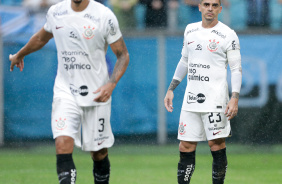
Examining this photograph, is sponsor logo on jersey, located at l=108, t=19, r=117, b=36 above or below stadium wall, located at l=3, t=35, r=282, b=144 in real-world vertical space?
above

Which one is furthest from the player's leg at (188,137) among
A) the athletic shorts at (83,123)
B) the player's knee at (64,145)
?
the player's knee at (64,145)

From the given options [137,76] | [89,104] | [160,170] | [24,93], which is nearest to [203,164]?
[160,170]

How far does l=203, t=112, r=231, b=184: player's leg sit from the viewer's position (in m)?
7.68

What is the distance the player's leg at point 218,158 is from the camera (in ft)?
25.6

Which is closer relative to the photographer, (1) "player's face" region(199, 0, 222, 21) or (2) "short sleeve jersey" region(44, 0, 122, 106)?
(2) "short sleeve jersey" region(44, 0, 122, 106)

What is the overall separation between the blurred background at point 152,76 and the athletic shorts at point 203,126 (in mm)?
5472

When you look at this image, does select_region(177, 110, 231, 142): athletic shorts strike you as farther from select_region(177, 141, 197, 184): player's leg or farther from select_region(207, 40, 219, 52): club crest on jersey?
select_region(207, 40, 219, 52): club crest on jersey

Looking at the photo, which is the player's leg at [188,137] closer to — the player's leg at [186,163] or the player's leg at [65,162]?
the player's leg at [186,163]

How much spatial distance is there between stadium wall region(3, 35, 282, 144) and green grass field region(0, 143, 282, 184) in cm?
31

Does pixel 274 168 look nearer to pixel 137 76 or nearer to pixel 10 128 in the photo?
pixel 137 76

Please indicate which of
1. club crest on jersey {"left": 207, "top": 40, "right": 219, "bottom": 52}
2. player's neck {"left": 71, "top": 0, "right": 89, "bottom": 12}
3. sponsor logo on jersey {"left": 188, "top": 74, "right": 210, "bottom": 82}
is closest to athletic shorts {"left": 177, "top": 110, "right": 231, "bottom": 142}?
sponsor logo on jersey {"left": 188, "top": 74, "right": 210, "bottom": 82}

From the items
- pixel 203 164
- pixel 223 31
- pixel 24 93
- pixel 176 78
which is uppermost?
pixel 223 31

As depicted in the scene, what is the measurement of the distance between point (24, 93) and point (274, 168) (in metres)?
5.05

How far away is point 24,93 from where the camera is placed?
44.5 feet
